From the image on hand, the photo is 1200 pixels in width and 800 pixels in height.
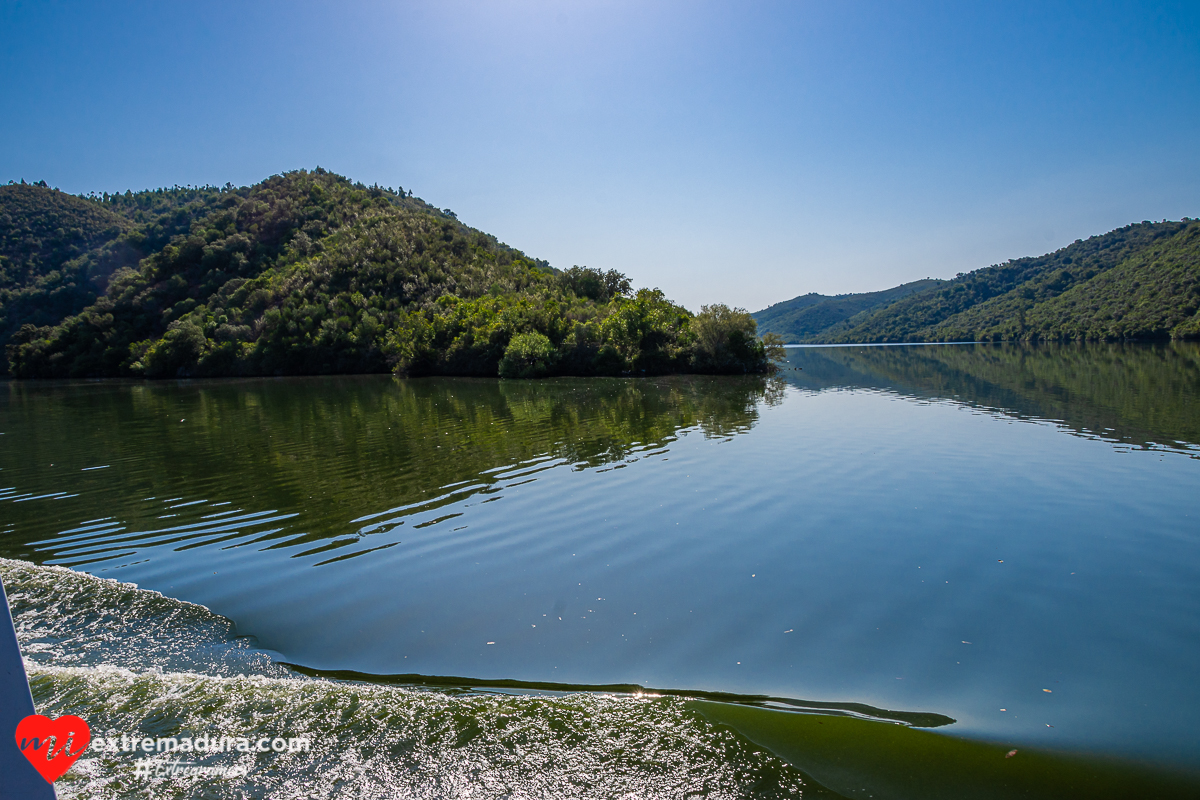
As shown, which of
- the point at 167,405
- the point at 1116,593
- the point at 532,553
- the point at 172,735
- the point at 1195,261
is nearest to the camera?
the point at 172,735

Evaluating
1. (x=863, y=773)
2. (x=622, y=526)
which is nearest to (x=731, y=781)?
(x=863, y=773)

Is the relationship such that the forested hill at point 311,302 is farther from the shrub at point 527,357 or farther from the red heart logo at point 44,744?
the red heart logo at point 44,744

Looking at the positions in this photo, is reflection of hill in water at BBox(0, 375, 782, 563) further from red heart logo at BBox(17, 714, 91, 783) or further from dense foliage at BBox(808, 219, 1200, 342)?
dense foliage at BBox(808, 219, 1200, 342)

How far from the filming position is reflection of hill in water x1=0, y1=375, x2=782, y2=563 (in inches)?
474

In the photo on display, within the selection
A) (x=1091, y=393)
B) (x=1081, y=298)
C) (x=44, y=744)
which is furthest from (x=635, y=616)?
(x=1081, y=298)

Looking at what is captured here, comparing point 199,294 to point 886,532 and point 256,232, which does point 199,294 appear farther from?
point 886,532

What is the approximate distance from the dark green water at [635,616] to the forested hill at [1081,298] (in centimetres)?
11244

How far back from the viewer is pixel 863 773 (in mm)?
4031

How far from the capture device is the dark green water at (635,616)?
421 cm

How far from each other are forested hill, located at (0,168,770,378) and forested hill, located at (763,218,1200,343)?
292ft

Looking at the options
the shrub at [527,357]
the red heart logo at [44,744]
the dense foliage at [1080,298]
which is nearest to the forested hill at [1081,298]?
the dense foliage at [1080,298]

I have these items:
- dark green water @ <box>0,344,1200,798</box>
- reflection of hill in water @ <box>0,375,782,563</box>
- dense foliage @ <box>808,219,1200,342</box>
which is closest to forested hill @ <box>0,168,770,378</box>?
reflection of hill in water @ <box>0,375,782,563</box>

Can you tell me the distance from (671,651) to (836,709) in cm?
168

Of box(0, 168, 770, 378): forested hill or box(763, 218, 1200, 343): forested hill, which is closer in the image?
box(0, 168, 770, 378): forested hill
